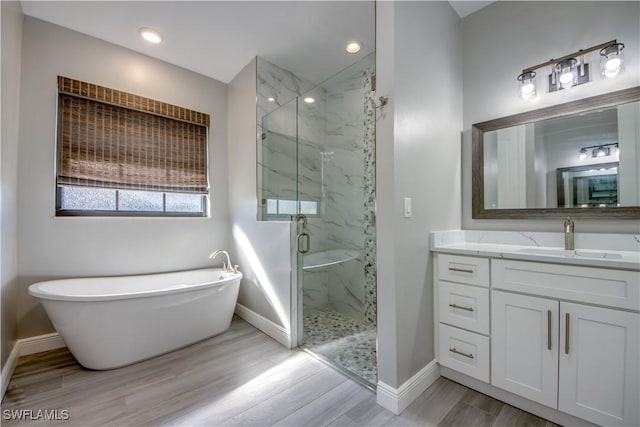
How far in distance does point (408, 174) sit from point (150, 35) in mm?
2626

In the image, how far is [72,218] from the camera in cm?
233

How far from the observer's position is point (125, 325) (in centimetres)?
194

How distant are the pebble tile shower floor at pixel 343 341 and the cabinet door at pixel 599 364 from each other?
3.48ft

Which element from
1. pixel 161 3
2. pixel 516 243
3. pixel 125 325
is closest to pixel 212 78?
pixel 161 3

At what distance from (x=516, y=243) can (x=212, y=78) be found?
11.5 ft

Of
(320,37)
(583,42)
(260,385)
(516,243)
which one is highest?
(320,37)

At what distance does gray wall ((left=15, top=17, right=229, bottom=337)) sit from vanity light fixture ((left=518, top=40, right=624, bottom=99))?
122 inches

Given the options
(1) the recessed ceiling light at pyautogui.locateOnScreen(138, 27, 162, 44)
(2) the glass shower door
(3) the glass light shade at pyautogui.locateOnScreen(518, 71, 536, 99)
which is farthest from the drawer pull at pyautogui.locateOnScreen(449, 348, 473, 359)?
(1) the recessed ceiling light at pyautogui.locateOnScreen(138, 27, 162, 44)

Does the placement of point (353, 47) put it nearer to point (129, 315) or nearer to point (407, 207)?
point (407, 207)

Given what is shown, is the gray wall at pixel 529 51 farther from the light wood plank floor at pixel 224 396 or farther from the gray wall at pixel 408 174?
the light wood plank floor at pixel 224 396

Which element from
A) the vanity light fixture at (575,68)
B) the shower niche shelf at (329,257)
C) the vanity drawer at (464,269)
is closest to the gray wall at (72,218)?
the shower niche shelf at (329,257)

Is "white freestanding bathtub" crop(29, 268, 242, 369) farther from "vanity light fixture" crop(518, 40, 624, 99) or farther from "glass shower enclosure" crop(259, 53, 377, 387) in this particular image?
"vanity light fixture" crop(518, 40, 624, 99)

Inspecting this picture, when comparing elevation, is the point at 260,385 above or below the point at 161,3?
below

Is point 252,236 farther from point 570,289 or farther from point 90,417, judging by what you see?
point 570,289
